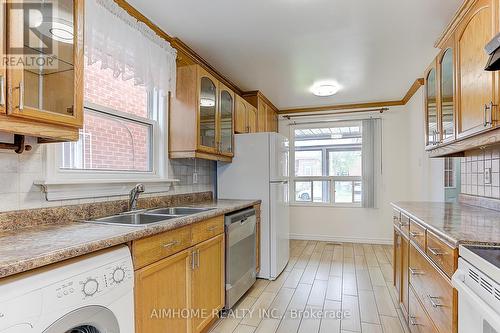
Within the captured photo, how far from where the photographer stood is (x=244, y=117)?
12.1 feet

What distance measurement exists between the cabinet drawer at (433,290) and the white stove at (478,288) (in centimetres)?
12

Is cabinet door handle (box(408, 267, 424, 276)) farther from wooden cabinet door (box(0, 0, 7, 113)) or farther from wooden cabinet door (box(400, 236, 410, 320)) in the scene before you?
wooden cabinet door (box(0, 0, 7, 113))

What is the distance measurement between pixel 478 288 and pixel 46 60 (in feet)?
6.66

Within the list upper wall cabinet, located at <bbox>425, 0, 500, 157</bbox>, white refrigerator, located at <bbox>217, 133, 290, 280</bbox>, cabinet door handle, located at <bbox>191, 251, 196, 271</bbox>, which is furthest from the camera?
white refrigerator, located at <bbox>217, 133, 290, 280</bbox>

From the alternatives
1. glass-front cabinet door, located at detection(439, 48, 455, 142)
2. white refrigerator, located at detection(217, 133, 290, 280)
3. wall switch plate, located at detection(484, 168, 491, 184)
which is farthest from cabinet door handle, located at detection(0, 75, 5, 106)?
wall switch plate, located at detection(484, 168, 491, 184)

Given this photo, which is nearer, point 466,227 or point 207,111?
point 466,227

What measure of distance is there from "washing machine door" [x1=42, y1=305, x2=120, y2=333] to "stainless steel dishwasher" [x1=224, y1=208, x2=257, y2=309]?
127 centimetres

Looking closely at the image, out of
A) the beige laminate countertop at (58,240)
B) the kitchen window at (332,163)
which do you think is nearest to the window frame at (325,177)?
the kitchen window at (332,163)

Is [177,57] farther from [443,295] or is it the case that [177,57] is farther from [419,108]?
[419,108]

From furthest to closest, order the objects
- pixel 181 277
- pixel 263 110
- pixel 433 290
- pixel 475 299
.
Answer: pixel 263 110 → pixel 181 277 → pixel 433 290 → pixel 475 299

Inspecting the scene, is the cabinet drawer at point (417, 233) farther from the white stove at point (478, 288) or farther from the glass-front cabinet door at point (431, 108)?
the glass-front cabinet door at point (431, 108)

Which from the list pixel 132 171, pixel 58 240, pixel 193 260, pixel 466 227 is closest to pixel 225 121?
pixel 132 171

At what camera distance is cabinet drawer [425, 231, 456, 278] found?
48.4 inches

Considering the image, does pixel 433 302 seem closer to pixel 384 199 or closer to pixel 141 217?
pixel 141 217
